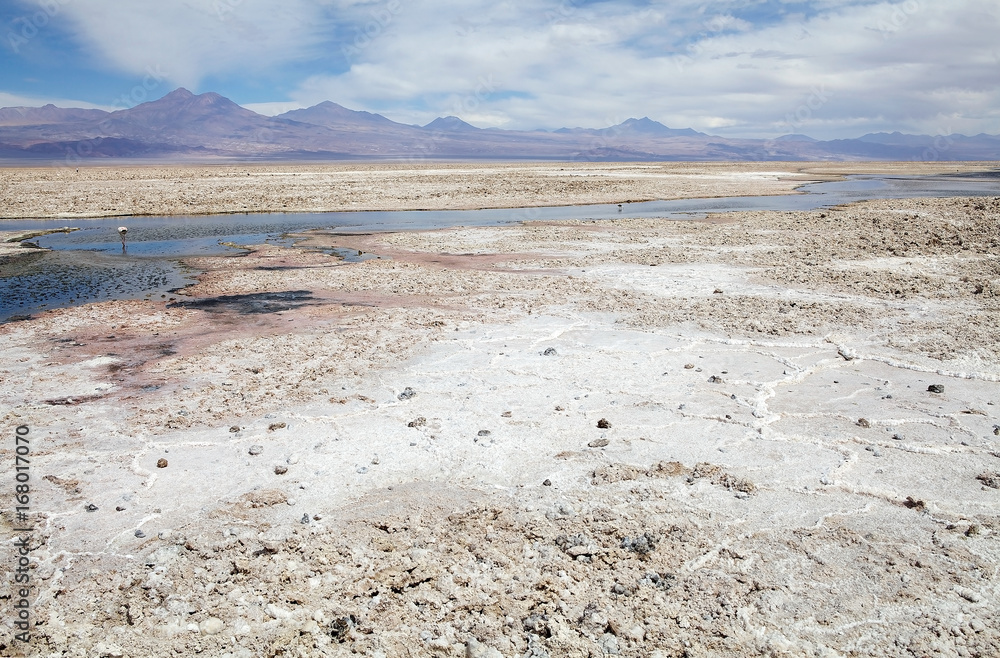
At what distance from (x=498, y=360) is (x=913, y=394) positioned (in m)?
5.73

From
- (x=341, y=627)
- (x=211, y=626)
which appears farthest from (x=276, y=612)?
(x=341, y=627)

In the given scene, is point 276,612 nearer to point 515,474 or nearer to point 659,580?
point 515,474

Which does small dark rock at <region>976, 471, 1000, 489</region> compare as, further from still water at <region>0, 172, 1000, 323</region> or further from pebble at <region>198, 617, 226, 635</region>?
still water at <region>0, 172, 1000, 323</region>

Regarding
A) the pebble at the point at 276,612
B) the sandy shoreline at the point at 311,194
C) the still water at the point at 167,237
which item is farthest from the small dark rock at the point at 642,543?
the sandy shoreline at the point at 311,194

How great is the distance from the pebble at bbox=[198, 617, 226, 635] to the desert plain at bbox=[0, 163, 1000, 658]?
0.01 meters

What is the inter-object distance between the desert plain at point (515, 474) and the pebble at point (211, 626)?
1 centimetres

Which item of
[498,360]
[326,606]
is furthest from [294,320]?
[326,606]

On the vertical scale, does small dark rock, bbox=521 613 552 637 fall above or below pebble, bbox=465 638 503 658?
above

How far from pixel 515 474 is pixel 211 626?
3.07 metres

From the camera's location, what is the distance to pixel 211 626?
448cm

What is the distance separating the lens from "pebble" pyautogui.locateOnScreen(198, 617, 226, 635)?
14.6ft

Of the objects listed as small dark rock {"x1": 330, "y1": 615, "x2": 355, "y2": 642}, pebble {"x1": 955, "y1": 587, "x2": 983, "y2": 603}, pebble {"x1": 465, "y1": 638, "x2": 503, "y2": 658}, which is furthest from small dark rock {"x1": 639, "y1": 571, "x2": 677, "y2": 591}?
small dark rock {"x1": 330, "y1": 615, "x2": 355, "y2": 642}

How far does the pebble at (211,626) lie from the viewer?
4.44 m

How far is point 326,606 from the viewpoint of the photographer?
4.68 meters
